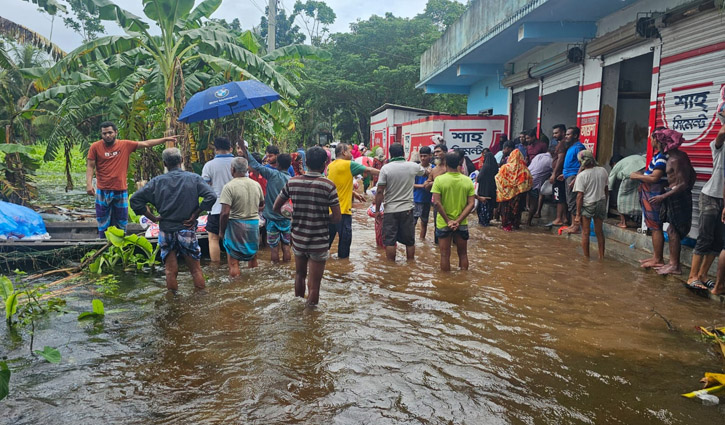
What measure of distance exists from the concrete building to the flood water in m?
2.81

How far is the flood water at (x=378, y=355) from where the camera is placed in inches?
138

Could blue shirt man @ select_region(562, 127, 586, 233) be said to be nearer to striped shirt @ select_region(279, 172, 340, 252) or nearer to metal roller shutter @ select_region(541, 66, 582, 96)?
metal roller shutter @ select_region(541, 66, 582, 96)

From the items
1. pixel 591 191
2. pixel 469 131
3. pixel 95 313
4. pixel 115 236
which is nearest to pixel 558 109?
pixel 469 131

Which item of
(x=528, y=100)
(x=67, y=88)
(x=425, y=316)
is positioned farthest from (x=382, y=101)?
(x=425, y=316)

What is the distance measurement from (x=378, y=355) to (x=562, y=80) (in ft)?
33.1

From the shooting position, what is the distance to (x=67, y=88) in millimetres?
11359

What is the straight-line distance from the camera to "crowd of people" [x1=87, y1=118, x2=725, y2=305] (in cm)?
555

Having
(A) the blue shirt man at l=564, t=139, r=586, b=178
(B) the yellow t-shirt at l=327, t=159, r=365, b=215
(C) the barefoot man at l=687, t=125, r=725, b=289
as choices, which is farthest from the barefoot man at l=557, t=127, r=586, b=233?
(B) the yellow t-shirt at l=327, t=159, r=365, b=215

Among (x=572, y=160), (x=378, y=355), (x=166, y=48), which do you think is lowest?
(x=378, y=355)

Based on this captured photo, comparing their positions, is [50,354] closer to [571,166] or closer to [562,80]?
[571,166]

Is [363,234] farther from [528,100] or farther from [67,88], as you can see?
[528,100]

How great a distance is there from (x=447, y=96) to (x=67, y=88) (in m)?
23.7

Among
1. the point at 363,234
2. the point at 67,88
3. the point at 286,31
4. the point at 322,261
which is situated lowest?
the point at 363,234

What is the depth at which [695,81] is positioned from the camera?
25.0 ft
